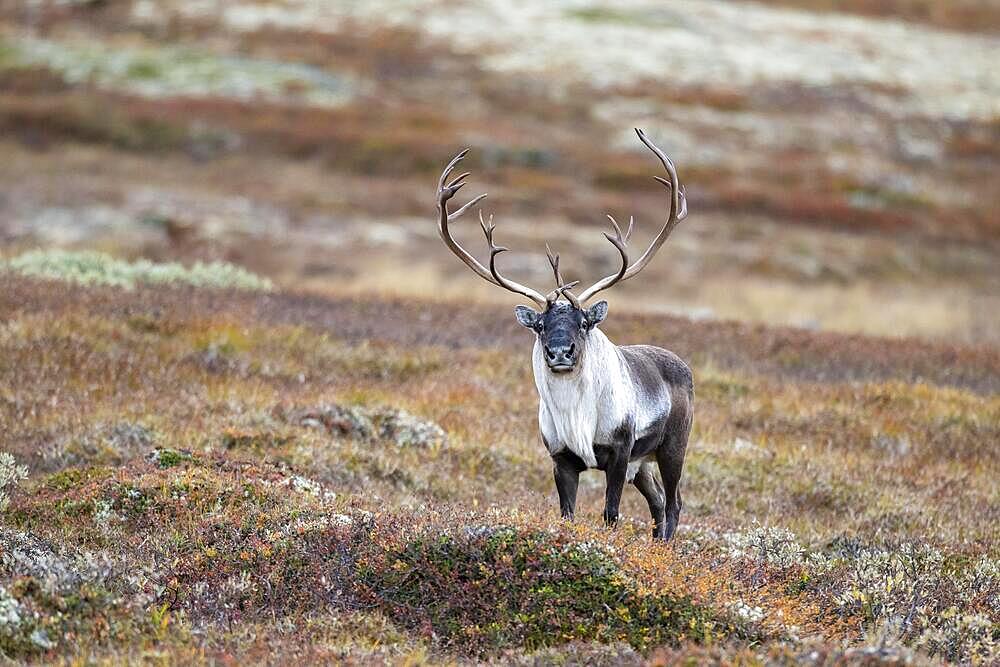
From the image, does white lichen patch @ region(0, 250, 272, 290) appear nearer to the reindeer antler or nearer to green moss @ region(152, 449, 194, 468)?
green moss @ region(152, 449, 194, 468)

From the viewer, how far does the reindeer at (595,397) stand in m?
7.91

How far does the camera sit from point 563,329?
7762 mm

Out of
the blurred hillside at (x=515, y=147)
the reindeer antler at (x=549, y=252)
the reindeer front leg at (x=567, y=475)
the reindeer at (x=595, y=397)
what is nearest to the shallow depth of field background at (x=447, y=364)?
the blurred hillside at (x=515, y=147)

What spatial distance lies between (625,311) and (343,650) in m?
14.3

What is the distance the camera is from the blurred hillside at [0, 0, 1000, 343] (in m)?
25.3

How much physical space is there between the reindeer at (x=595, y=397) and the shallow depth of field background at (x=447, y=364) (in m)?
0.52

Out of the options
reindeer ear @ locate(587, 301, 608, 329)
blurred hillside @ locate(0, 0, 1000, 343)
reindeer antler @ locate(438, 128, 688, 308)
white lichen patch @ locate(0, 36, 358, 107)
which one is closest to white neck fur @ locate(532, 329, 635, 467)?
reindeer ear @ locate(587, 301, 608, 329)

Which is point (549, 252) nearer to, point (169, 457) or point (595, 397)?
point (595, 397)

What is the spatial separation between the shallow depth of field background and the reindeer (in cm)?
52

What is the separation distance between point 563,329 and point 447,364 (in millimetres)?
6829

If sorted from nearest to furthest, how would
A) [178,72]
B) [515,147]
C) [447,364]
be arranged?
[447,364] → [515,147] → [178,72]

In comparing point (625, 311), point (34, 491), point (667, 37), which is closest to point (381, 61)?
point (667, 37)

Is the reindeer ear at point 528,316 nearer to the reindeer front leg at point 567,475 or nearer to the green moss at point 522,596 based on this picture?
the reindeer front leg at point 567,475

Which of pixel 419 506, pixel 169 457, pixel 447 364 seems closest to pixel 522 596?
pixel 419 506
